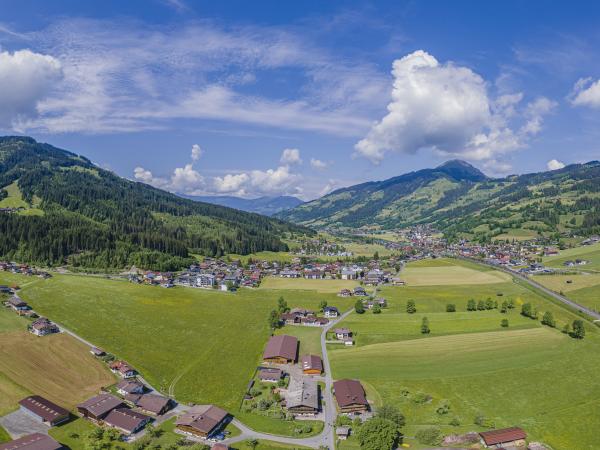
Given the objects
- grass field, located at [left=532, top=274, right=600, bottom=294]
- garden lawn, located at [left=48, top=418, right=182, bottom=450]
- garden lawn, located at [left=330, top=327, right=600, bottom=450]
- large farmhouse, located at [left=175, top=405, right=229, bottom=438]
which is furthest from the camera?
grass field, located at [left=532, top=274, right=600, bottom=294]

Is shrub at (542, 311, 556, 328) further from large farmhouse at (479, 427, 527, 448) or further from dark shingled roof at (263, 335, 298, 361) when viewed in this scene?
dark shingled roof at (263, 335, 298, 361)

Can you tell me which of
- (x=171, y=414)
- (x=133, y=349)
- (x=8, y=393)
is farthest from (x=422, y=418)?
(x=8, y=393)

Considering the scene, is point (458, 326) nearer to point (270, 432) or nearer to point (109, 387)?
Answer: point (270, 432)

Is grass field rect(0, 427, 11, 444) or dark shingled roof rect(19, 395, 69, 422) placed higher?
dark shingled roof rect(19, 395, 69, 422)

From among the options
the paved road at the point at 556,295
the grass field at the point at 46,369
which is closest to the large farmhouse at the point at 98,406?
the grass field at the point at 46,369

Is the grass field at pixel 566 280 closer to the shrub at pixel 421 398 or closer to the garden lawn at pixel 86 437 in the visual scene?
the shrub at pixel 421 398

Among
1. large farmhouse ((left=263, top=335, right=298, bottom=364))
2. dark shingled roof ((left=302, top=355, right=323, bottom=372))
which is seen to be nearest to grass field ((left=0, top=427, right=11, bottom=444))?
large farmhouse ((left=263, top=335, right=298, bottom=364))
